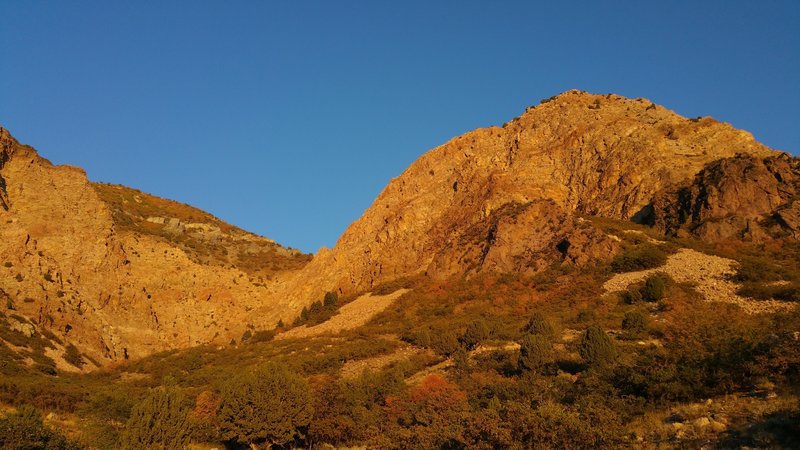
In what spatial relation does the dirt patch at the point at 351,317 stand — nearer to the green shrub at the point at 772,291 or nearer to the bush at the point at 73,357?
the bush at the point at 73,357

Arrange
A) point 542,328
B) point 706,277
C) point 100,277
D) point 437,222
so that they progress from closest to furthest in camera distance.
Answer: point 542,328, point 706,277, point 100,277, point 437,222

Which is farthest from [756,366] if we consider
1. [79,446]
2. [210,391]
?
[210,391]

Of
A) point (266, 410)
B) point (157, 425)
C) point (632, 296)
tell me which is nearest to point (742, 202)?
point (632, 296)

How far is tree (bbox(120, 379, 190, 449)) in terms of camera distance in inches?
789

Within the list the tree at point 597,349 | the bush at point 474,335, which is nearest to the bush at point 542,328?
the bush at point 474,335

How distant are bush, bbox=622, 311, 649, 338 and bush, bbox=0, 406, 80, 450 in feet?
90.6

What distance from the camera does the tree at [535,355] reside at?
2930 centimetres

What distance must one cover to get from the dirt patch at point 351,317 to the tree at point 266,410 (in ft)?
82.3

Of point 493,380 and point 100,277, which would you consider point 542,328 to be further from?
point 100,277

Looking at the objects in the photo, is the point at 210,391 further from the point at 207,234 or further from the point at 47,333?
the point at 207,234

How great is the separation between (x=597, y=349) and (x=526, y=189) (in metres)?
33.6

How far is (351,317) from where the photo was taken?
53.0 metres

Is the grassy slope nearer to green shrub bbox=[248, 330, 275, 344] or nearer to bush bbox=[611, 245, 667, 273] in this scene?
green shrub bbox=[248, 330, 275, 344]

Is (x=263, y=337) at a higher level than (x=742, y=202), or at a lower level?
lower
